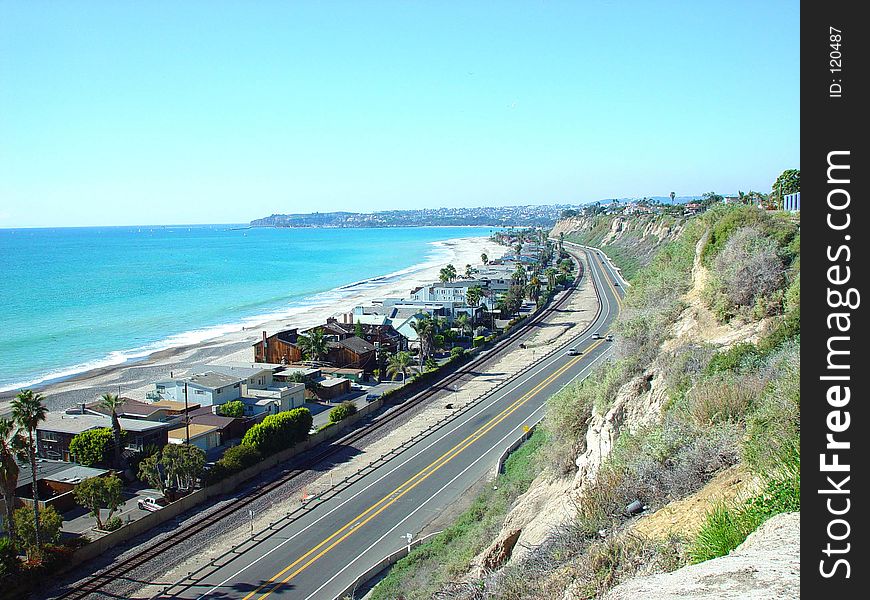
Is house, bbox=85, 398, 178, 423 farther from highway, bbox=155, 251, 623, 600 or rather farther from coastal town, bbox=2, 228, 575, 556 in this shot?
highway, bbox=155, 251, 623, 600

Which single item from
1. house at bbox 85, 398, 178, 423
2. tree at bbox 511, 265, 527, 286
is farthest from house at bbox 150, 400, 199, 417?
tree at bbox 511, 265, 527, 286

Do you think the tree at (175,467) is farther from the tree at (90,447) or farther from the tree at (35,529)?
the tree at (35,529)

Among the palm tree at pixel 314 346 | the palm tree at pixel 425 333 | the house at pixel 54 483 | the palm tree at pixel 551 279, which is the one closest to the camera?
the house at pixel 54 483

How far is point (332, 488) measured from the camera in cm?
2716

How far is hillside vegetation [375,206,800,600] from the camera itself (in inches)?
278

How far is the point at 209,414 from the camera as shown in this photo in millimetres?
35312

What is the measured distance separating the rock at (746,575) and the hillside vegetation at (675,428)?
416mm

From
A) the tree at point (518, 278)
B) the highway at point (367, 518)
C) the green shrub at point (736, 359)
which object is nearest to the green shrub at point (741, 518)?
the green shrub at point (736, 359)

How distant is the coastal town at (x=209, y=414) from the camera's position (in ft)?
80.9

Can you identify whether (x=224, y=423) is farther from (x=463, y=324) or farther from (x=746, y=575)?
(x=463, y=324)

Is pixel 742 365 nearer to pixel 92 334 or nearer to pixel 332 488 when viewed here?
pixel 332 488

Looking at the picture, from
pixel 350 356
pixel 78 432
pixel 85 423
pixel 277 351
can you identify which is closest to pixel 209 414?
pixel 85 423
